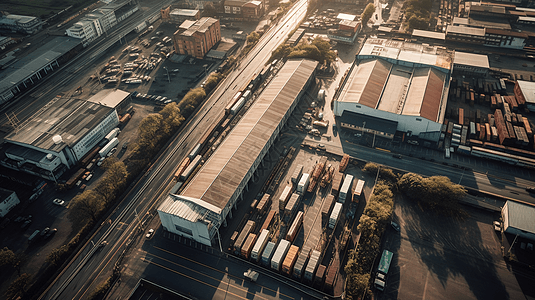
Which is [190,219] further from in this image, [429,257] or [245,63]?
[245,63]

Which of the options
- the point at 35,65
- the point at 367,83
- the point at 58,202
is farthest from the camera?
the point at 35,65

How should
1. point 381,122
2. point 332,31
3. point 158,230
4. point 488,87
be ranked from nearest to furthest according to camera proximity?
point 158,230 < point 381,122 < point 488,87 < point 332,31

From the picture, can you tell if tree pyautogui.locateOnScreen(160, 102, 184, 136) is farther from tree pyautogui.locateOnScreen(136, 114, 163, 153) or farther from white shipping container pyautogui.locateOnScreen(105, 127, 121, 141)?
white shipping container pyautogui.locateOnScreen(105, 127, 121, 141)

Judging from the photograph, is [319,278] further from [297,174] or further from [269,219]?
[297,174]

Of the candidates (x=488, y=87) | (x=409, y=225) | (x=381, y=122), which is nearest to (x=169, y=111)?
(x=381, y=122)

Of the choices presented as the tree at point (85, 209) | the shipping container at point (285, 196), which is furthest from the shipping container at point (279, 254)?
the tree at point (85, 209)

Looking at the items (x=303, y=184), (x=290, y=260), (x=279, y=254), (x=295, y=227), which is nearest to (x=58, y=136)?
(x=303, y=184)
